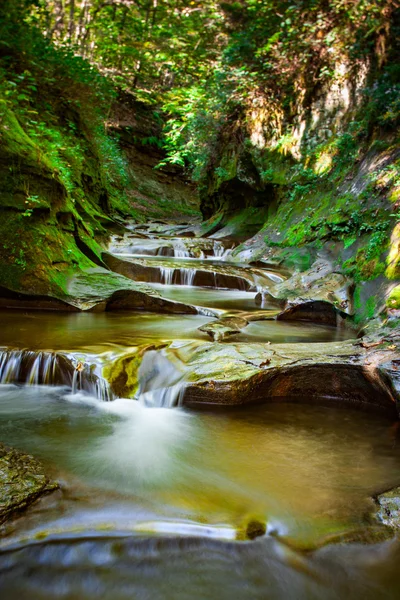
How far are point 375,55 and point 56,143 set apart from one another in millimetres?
8632

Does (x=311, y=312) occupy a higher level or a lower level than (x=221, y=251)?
lower

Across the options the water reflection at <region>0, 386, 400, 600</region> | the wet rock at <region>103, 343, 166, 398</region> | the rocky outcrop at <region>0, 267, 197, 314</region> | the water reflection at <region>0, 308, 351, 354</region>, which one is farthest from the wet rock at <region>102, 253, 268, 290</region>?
the water reflection at <region>0, 386, 400, 600</region>

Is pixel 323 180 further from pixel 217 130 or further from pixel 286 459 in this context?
pixel 286 459

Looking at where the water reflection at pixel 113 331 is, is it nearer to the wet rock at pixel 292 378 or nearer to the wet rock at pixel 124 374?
the wet rock at pixel 124 374

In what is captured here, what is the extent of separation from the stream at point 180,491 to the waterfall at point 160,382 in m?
0.03

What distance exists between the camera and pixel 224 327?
5766mm

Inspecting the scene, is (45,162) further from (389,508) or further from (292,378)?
(389,508)

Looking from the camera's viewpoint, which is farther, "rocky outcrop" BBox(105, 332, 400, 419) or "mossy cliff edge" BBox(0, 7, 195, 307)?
"mossy cliff edge" BBox(0, 7, 195, 307)

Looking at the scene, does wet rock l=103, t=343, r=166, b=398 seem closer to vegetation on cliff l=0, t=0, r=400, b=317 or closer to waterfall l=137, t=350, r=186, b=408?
waterfall l=137, t=350, r=186, b=408

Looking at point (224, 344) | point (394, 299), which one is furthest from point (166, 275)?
Answer: point (394, 299)

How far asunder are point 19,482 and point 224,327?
12.3 ft

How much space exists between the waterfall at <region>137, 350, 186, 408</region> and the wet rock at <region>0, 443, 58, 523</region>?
1.53m

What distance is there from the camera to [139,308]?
7371mm

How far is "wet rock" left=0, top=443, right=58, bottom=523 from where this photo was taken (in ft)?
7.17
